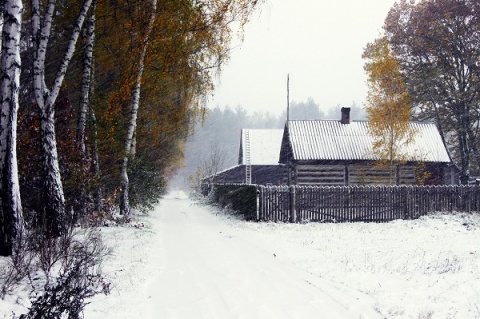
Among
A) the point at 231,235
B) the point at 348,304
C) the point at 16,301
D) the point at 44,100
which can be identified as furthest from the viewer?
the point at 231,235

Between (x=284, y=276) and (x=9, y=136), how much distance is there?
504 centimetres

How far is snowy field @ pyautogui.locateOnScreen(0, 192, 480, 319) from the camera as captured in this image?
17.4 ft

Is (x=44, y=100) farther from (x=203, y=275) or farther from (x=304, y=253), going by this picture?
(x=304, y=253)

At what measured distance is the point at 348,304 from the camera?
5.63 metres

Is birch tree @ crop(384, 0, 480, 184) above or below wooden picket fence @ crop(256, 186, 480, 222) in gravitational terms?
above

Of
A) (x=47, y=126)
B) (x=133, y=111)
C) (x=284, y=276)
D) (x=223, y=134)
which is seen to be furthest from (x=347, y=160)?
(x=223, y=134)

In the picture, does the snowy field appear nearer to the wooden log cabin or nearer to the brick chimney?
the wooden log cabin

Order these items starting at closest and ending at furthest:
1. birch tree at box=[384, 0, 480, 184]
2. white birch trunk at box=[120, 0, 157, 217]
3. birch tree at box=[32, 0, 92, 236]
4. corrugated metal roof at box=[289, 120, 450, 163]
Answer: birch tree at box=[32, 0, 92, 236], white birch trunk at box=[120, 0, 157, 217], corrugated metal roof at box=[289, 120, 450, 163], birch tree at box=[384, 0, 480, 184]

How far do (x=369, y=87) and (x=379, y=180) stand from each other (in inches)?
253

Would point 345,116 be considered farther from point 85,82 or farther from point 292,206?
point 85,82

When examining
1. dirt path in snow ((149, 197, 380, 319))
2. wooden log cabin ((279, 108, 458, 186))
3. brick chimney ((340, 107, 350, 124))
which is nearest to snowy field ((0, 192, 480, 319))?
dirt path in snow ((149, 197, 380, 319))

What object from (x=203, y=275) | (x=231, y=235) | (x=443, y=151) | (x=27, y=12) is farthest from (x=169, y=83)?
(x=443, y=151)

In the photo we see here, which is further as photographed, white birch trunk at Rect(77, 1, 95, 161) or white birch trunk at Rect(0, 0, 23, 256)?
white birch trunk at Rect(77, 1, 95, 161)

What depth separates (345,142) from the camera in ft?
90.2
